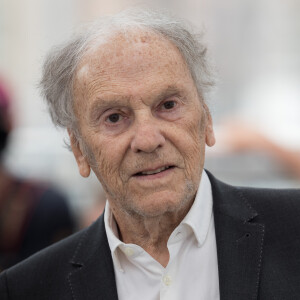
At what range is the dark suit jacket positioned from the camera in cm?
263

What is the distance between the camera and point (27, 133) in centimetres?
1012

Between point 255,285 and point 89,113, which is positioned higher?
point 89,113

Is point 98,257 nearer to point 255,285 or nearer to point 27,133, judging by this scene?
point 255,285

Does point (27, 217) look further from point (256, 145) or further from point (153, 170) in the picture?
point (256, 145)

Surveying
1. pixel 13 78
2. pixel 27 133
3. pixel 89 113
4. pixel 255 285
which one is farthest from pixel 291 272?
pixel 13 78

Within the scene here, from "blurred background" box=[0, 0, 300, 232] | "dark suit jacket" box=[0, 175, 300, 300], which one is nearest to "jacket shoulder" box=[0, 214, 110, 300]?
"dark suit jacket" box=[0, 175, 300, 300]

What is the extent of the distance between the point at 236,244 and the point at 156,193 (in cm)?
40

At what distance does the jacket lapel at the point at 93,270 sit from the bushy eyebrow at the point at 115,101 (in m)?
0.57

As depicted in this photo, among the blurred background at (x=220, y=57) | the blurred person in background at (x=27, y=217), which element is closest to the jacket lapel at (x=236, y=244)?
the blurred person in background at (x=27, y=217)

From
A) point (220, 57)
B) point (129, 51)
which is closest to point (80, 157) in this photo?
point (129, 51)

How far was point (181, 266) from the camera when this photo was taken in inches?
110

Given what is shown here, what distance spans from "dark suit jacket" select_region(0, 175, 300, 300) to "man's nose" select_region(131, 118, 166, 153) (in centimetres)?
45

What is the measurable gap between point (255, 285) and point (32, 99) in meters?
8.16

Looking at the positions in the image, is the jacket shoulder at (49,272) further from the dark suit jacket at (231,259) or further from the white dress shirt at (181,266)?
the white dress shirt at (181,266)
